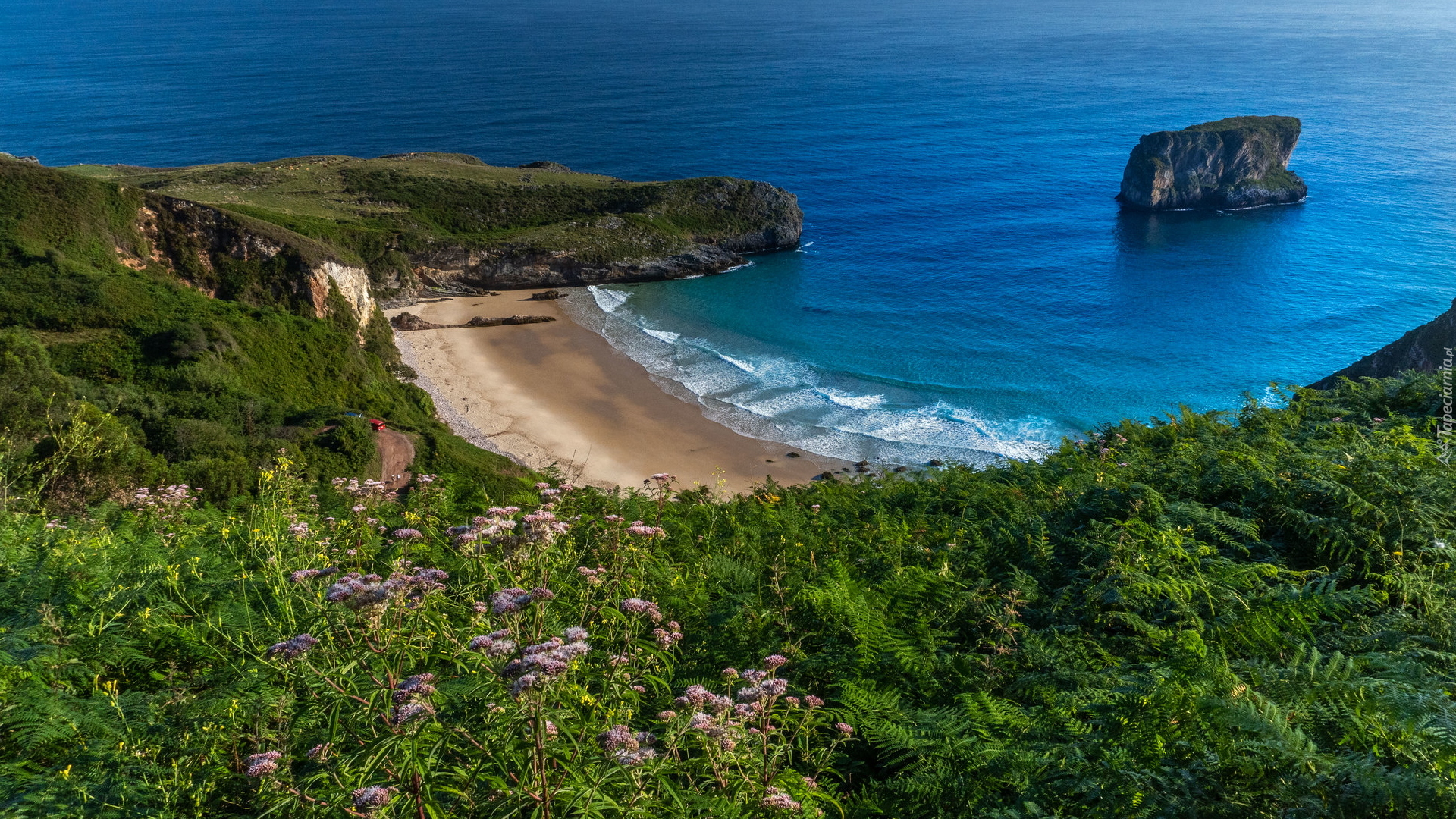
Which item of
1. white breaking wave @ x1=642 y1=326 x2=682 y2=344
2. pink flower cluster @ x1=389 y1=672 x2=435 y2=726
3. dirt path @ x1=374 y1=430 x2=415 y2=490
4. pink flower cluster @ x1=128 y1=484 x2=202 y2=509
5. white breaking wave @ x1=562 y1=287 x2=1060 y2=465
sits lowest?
white breaking wave @ x1=562 y1=287 x2=1060 y2=465

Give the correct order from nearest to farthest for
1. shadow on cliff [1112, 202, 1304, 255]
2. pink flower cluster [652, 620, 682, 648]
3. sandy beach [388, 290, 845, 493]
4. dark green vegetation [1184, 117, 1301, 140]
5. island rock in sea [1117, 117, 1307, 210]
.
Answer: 1. pink flower cluster [652, 620, 682, 648]
2. sandy beach [388, 290, 845, 493]
3. shadow on cliff [1112, 202, 1304, 255]
4. dark green vegetation [1184, 117, 1301, 140]
5. island rock in sea [1117, 117, 1307, 210]

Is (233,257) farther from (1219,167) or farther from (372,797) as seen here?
Result: (1219,167)

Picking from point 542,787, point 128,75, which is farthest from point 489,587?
point 128,75

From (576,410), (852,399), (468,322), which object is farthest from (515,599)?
(468,322)

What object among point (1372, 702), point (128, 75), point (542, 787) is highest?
point (128, 75)

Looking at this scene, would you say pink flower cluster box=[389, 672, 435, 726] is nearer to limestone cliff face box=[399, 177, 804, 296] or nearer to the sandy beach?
the sandy beach

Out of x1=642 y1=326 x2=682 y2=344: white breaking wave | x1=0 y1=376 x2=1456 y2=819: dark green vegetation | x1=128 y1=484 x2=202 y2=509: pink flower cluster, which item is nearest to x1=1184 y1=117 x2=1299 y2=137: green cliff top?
x1=642 y1=326 x2=682 y2=344: white breaking wave

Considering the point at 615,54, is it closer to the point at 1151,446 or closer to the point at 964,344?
the point at 964,344
